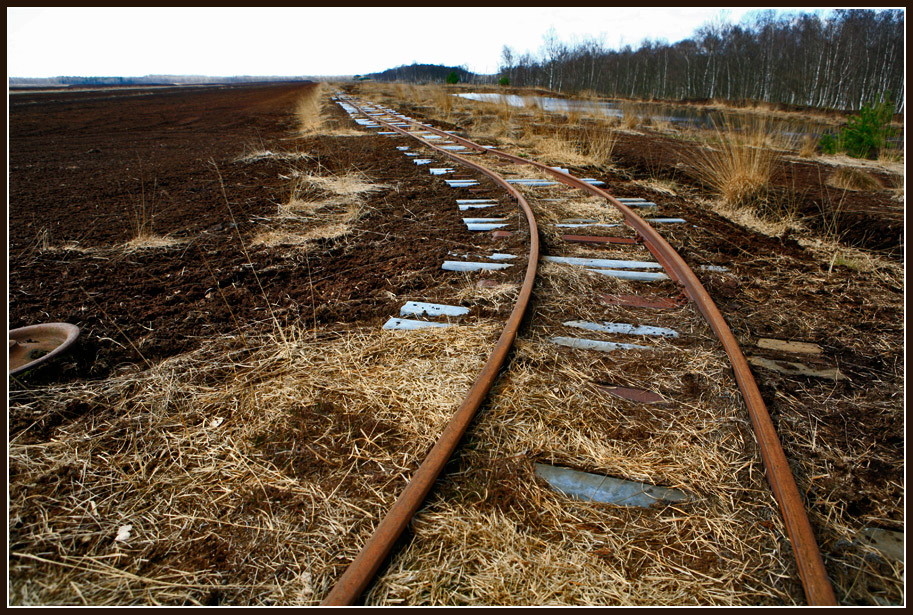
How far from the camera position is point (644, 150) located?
36.8ft

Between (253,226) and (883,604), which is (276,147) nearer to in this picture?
(253,226)

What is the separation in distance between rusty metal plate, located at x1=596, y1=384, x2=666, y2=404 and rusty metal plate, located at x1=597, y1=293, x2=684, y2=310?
1127 millimetres

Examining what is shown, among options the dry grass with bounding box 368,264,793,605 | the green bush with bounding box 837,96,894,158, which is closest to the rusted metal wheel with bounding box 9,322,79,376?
the dry grass with bounding box 368,264,793,605

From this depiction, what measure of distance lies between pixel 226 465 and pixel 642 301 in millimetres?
2938

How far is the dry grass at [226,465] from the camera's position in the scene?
1706 mm

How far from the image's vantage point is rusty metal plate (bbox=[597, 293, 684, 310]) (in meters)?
3.66

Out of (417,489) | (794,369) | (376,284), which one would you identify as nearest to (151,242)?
(376,284)

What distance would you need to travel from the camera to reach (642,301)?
3746 mm

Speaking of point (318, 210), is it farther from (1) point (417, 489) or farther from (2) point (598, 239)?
(1) point (417, 489)

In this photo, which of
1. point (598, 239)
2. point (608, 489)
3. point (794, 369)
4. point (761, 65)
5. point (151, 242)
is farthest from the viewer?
point (761, 65)

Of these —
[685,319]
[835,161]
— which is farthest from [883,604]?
[835,161]

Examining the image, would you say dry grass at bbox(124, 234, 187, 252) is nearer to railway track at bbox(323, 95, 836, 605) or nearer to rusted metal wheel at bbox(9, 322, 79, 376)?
rusted metal wheel at bbox(9, 322, 79, 376)

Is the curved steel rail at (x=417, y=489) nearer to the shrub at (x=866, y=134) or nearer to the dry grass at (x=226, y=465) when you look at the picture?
the dry grass at (x=226, y=465)

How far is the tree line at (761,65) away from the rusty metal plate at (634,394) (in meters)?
23.8
